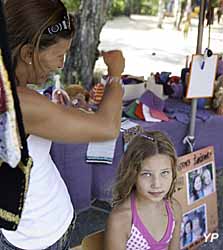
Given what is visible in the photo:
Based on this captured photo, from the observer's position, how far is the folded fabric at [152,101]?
277 cm

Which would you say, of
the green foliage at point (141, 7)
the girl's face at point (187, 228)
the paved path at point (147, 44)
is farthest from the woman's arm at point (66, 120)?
the green foliage at point (141, 7)

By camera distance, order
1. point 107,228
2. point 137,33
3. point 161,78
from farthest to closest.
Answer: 1. point 137,33
2. point 161,78
3. point 107,228

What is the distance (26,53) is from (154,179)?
83 cm

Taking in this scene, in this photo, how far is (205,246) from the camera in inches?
106

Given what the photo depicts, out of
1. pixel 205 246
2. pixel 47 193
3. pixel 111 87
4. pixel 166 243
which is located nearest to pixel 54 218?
pixel 47 193

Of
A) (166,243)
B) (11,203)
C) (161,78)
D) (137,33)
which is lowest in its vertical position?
(137,33)

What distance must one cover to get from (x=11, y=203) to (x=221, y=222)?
230cm

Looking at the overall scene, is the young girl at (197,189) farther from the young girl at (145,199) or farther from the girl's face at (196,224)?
the young girl at (145,199)

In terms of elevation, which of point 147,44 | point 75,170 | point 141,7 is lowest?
point 147,44

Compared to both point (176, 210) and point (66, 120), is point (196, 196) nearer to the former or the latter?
point (176, 210)

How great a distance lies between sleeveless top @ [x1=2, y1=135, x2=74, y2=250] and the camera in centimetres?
120

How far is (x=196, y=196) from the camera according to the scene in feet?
8.42

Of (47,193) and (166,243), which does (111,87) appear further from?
(166,243)

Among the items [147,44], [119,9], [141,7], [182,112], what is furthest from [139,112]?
[141,7]
